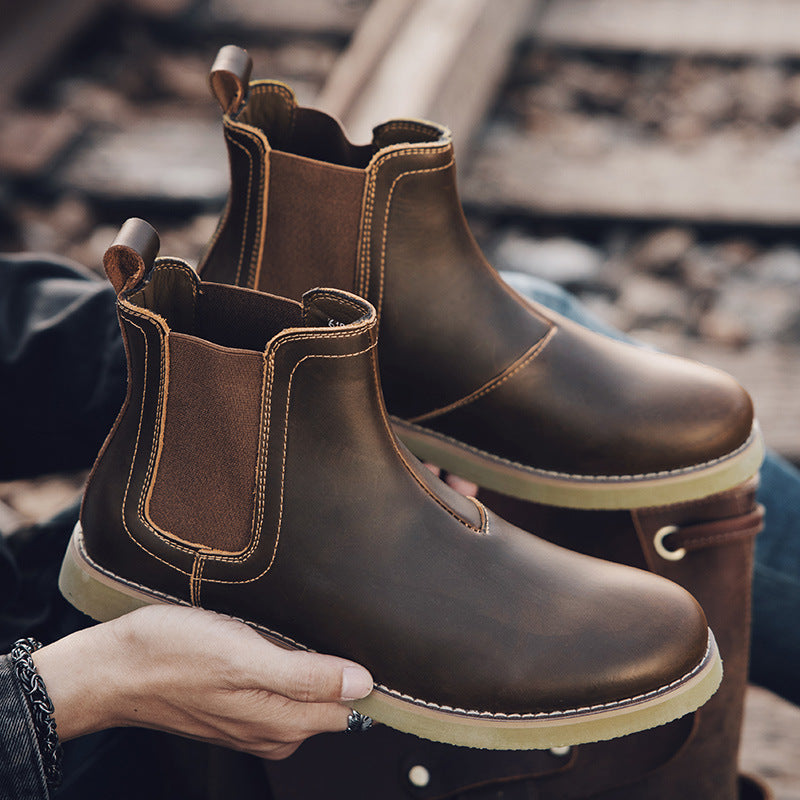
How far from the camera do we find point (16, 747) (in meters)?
1.06

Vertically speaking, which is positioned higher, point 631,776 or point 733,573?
point 733,573

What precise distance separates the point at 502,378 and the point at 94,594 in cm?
58

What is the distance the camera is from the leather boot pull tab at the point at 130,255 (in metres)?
0.98

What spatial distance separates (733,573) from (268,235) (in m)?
0.79

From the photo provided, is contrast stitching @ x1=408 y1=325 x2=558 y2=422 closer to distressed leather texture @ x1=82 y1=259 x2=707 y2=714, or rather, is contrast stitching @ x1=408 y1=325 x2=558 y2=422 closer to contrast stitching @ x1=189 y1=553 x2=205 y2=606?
distressed leather texture @ x1=82 y1=259 x2=707 y2=714

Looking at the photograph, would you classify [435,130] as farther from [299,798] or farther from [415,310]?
[299,798]

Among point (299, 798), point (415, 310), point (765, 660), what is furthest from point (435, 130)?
point (765, 660)

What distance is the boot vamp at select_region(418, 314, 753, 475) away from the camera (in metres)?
1.27

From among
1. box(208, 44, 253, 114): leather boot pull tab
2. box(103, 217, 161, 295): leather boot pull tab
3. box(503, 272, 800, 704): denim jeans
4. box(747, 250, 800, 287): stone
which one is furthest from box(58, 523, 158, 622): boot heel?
box(747, 250, 800, 287): stone

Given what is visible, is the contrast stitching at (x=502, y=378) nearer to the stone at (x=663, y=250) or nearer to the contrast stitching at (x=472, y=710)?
the contrast stitching at (x=472, y=710)

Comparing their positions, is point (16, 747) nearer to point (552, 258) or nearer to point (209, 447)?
point (209, 447)

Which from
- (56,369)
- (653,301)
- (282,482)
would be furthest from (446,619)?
(653,301)

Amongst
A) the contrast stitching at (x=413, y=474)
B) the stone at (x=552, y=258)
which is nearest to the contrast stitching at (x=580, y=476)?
the contrast stitching at (x=413, y=474)

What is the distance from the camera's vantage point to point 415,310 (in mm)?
1252
